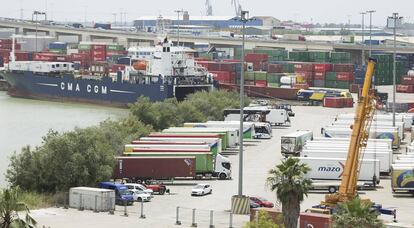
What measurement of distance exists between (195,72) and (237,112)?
17508 millimetres

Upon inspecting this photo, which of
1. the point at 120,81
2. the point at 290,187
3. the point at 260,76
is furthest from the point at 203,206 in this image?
the point at 260,76

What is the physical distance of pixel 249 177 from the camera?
91.1 ft

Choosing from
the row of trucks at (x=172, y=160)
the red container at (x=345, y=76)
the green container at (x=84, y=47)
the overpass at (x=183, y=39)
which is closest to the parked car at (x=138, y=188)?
the row of trucks at (x=172, y=160)

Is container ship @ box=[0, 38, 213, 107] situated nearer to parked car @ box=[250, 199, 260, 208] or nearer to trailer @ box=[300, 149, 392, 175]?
trailer @ box=[300, 149, 392, 175]

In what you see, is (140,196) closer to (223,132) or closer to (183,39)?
(223,132)

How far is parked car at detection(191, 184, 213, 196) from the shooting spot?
80.4 ft

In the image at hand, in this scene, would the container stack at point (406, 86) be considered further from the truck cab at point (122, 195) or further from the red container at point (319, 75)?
the truck cab at point (122, 195)

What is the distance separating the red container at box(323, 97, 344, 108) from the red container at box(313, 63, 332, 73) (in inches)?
545

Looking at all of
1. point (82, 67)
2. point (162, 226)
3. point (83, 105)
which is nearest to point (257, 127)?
point (162, 226)

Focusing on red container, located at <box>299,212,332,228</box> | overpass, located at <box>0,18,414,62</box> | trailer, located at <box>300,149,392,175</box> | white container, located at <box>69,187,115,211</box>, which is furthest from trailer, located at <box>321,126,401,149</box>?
overpass, located at <box>0,18,414,62</box>

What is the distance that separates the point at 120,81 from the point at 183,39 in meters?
41.0

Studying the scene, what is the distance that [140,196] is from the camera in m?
23.4

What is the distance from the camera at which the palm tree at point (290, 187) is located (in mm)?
17531

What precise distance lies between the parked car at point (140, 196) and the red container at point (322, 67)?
162ft
